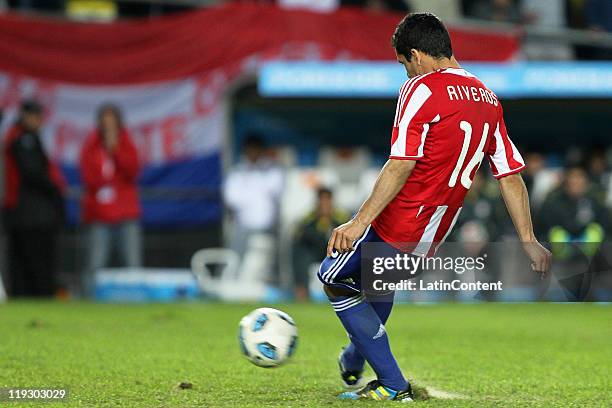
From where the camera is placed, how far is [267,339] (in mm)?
6707

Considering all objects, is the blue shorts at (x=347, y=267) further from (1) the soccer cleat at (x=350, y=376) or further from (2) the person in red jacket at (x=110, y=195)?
(2) the person in red jacket at (x=110, y=195)

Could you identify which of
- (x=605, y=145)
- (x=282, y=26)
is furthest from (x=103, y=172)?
(x=605, y=145)

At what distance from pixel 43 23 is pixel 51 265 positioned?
9.84 ft

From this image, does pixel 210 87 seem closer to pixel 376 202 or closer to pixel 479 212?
pixel 479 212

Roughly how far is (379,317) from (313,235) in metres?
8.59

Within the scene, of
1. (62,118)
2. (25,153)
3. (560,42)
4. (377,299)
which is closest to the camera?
(377,299)

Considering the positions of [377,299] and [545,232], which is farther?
[545,232]

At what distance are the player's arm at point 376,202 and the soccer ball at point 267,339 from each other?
96 centimetres

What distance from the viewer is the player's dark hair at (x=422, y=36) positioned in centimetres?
604

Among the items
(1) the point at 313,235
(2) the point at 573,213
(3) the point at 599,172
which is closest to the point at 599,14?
(3) the point at 599,172

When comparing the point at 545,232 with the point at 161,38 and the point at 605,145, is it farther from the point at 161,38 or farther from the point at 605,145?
the point at 161,38

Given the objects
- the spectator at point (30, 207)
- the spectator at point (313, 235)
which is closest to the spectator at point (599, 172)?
the spectator at point (313, 235)

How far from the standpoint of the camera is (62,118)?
1530cm

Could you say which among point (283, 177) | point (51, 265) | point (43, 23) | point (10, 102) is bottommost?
point (51, 265)
